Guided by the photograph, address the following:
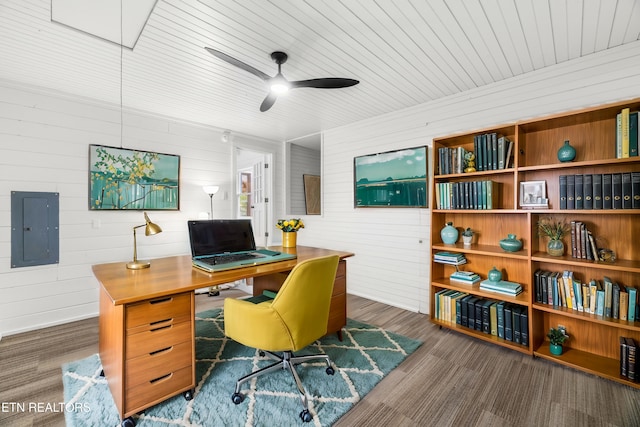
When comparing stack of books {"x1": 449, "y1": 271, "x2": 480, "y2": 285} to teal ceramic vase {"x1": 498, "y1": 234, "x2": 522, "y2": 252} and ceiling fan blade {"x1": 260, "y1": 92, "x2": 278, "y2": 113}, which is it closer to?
teal ceramic vase {"x1": 498, "y1": 234, "x2": 522, "y2": 252}

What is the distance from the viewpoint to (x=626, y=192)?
2.01m

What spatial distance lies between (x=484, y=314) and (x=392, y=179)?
1896mm

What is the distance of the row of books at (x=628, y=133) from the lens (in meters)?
1.97

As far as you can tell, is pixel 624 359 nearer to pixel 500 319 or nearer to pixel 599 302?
pixel 599 302

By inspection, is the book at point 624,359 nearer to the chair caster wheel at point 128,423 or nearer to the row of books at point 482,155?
the row of books at point 482,155

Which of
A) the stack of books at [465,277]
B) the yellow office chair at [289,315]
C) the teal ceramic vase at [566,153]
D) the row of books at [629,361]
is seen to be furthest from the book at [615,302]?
the yellow office chair at [289,315]

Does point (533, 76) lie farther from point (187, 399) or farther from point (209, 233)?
point (187, 399)

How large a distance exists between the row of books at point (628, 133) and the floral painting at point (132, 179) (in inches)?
185

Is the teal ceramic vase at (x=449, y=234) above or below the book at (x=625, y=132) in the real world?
below

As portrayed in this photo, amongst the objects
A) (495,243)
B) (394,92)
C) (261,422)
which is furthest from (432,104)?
(261,422)

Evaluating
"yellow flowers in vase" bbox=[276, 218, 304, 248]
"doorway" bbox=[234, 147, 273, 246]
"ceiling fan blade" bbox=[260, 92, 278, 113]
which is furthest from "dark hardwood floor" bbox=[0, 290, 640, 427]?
"doorway" bbox=[234, 147, 273, 246]

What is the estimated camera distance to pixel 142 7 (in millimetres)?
1803

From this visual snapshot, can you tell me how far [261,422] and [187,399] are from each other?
1.77 feet

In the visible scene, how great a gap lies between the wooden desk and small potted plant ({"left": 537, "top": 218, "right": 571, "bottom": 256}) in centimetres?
235
